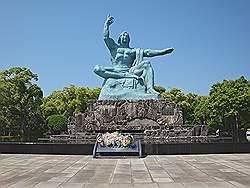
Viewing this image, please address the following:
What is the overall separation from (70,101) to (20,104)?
11.9 m

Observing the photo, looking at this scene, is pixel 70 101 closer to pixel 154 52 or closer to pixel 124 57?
pixel 124 57

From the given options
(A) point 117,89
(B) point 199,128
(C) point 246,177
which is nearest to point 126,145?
(C) point 246,177

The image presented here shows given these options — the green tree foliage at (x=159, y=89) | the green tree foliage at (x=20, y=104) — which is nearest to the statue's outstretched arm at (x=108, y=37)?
the green tree foliage at (x=20, y=104)

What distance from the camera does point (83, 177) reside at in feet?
30.2

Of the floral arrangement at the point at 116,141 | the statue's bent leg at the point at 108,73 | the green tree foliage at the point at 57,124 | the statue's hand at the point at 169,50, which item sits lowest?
the floral arrangement at the point at 116,141

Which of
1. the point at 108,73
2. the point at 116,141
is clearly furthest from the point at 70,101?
the point at 116,141

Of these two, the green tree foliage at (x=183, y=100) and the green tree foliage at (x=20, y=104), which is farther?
the green tree foliage at (x=183, y=100)

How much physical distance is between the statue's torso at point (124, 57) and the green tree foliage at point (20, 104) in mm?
11915

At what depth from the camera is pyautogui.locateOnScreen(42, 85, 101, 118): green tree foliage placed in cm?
4722

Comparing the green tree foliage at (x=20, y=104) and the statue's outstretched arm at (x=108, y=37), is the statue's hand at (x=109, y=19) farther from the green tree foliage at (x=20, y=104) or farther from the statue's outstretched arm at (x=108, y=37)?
the green tree foliage at (x=20, y=104)

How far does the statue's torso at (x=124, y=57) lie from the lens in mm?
29781

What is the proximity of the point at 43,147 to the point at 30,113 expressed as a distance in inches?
888

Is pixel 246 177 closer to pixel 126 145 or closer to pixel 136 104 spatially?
pixel 126 145

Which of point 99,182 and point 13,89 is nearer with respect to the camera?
point 99,182
